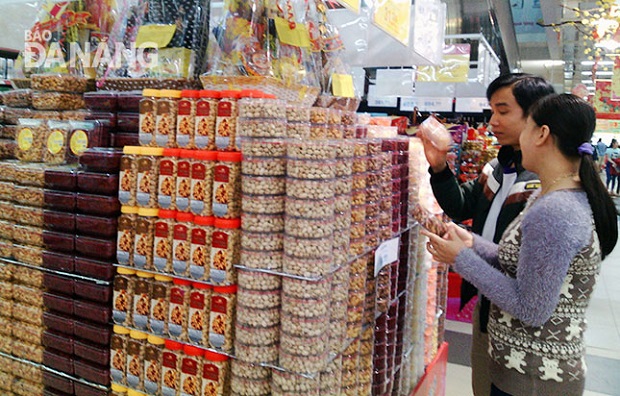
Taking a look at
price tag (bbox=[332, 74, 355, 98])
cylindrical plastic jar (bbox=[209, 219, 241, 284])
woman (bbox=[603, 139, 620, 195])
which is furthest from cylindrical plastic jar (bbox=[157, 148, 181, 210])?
woman (bbox=[603, 139, 620, 195])

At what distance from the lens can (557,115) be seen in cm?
154

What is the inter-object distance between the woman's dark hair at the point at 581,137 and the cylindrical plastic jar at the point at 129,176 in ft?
4.40

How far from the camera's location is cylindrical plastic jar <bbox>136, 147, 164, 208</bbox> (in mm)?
1722

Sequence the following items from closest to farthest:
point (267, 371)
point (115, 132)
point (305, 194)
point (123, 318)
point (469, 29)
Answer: point (305, 194), point (267, 371), point (123, 318), point (115, 132), point (469, 29)

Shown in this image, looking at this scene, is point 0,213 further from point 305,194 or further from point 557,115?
point 557,115

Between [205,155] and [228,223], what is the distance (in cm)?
23

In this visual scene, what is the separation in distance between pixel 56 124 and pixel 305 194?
51.9 inches

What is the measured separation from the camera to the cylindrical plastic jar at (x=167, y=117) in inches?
67.4

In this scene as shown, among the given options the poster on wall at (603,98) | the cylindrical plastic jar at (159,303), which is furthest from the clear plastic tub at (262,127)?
the poster on wall at (603,98)

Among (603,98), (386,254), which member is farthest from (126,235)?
(603,98)

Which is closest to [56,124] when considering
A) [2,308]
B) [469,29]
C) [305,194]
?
[2,308]

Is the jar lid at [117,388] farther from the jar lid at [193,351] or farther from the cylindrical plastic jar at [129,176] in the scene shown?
the cylindrical plastic jar at [129,176]

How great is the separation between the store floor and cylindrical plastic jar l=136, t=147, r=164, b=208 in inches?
106

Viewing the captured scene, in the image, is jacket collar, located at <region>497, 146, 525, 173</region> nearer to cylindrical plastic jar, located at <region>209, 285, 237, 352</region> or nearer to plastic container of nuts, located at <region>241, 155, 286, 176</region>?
plastic container of nuts, located at <region>241, 155, 286, 176</region>
